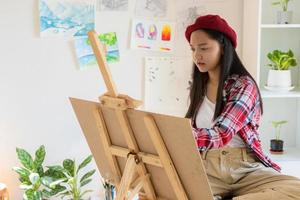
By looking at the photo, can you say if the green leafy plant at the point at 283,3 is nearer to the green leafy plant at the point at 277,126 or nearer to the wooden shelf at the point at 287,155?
the green leafy plant at the point at 277,126

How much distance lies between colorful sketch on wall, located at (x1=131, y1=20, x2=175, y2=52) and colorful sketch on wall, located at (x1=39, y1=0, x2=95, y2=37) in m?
0.28

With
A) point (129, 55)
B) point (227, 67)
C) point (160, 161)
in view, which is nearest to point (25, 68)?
point (129, 55)

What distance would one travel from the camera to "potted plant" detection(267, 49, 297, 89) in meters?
2.80

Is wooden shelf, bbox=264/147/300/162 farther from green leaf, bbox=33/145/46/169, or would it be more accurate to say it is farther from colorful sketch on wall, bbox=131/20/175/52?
green leaf, bbox=33/145/46/169

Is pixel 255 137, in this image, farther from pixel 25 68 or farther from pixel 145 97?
pixel 25 68

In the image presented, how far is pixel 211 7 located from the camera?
9.61 ft

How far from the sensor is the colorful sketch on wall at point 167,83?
2.90m

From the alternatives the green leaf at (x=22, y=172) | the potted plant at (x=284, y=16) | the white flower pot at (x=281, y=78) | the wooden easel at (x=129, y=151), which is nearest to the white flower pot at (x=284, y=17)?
the potted plant at (x=284, y=16)

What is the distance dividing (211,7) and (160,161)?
164cm

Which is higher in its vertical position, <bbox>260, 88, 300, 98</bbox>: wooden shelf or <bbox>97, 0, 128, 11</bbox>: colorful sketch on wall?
<bbox>97, 0, 128, 11</bbox>: colorful sketch on wall

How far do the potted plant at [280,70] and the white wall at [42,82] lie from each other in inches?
22.1

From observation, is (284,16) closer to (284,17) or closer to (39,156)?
(284,17)

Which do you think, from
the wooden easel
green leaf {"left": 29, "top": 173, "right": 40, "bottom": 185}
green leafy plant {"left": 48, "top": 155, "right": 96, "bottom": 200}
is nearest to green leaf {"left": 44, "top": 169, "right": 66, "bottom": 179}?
green leafy plant {"left": 48, "top": 155, "right": 96, "bottom": 200}

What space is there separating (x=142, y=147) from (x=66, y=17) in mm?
1376
